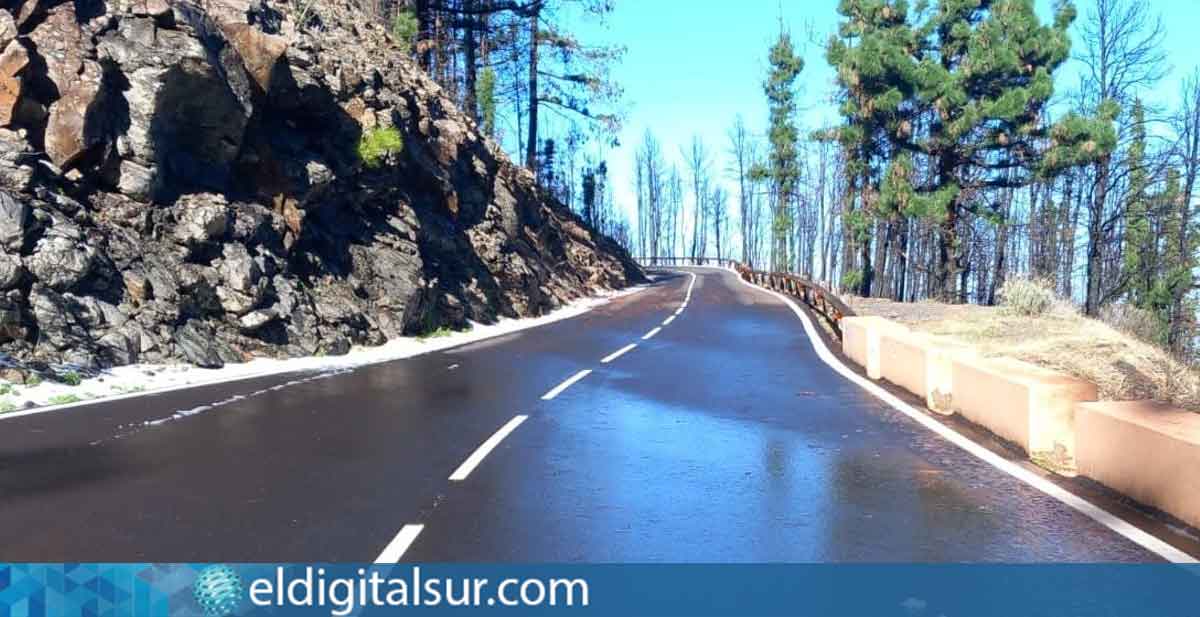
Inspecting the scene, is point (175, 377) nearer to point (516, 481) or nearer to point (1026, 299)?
point (516, 481)

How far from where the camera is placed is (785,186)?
69.1m

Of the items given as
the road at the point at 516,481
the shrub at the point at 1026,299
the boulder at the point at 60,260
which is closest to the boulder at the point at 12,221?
the boulder at the point at 60,260

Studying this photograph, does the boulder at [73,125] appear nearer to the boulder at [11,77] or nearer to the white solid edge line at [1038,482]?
the boulder at [11,77]

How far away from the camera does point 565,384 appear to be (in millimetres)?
13156

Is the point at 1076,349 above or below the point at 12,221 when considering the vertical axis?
below

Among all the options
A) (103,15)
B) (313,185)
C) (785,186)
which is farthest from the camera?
(785,186)

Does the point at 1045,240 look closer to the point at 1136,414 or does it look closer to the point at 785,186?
the point at 785,186

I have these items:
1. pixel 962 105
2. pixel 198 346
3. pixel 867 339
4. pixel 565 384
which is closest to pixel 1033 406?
pixel 867 339

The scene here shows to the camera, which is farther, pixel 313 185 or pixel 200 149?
pixel 313 185

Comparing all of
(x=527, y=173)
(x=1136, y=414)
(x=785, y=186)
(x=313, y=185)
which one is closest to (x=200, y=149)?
(x=313, y=185)

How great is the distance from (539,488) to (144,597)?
9.58 feet

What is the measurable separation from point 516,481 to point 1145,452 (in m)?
4.51

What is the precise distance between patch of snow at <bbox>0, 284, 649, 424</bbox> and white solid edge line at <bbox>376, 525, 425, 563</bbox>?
5.35 metres

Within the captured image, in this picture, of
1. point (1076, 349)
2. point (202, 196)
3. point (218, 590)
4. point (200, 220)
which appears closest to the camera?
point (218, 590)
